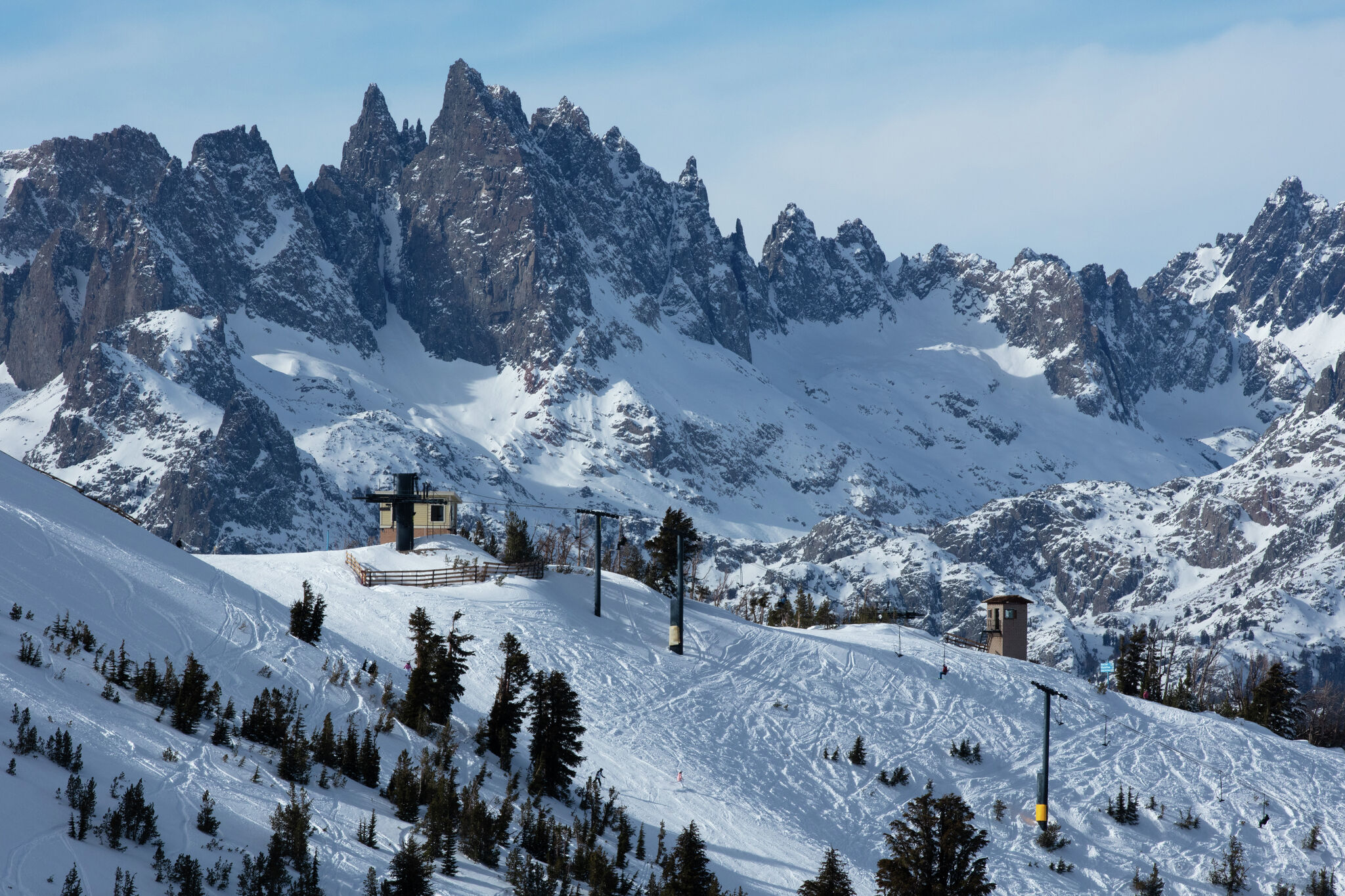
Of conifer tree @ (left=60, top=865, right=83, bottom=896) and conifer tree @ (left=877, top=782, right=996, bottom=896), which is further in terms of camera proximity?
conifer tree @ (left=877, top=782, right=996, bottom=896)

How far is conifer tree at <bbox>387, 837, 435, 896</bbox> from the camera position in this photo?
23453 mm

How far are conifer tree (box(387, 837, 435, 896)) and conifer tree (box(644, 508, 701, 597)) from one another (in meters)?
44.5

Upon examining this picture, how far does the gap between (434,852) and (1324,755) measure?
48419mm

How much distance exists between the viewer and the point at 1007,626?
3137 inches

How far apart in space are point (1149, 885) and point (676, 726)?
16.6m

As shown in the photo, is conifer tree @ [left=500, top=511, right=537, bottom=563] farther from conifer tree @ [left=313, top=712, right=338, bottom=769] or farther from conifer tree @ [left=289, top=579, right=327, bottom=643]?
conifer tree @ [left=313, top=712, right=338, bottom=769]

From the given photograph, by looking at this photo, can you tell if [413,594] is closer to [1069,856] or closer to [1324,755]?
[1069,856]

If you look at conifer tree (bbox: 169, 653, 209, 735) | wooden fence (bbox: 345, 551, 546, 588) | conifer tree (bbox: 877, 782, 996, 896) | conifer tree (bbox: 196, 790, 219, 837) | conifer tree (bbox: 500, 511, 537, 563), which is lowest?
conifer tree (bbox: 877, 782, 996, 896)

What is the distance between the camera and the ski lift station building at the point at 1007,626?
260ft

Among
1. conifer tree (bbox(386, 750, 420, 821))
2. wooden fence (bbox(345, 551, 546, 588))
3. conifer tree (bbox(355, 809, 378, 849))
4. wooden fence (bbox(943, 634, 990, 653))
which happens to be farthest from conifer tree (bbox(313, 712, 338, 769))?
wooden fence (bbox(943, 634, 990, 653))

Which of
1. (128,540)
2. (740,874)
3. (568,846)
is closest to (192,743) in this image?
(568,846)

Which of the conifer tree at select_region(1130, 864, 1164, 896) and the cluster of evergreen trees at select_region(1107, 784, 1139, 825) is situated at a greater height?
the cluster of evergreen trees at select_region(1107, 784, 1139, 825)

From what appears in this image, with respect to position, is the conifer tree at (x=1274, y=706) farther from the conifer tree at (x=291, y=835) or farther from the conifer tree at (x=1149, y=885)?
the conifer tree at (x=291, y=835)

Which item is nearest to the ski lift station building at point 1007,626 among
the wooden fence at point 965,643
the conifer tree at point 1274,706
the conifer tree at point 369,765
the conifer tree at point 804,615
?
the wooden fence at point 965,643
